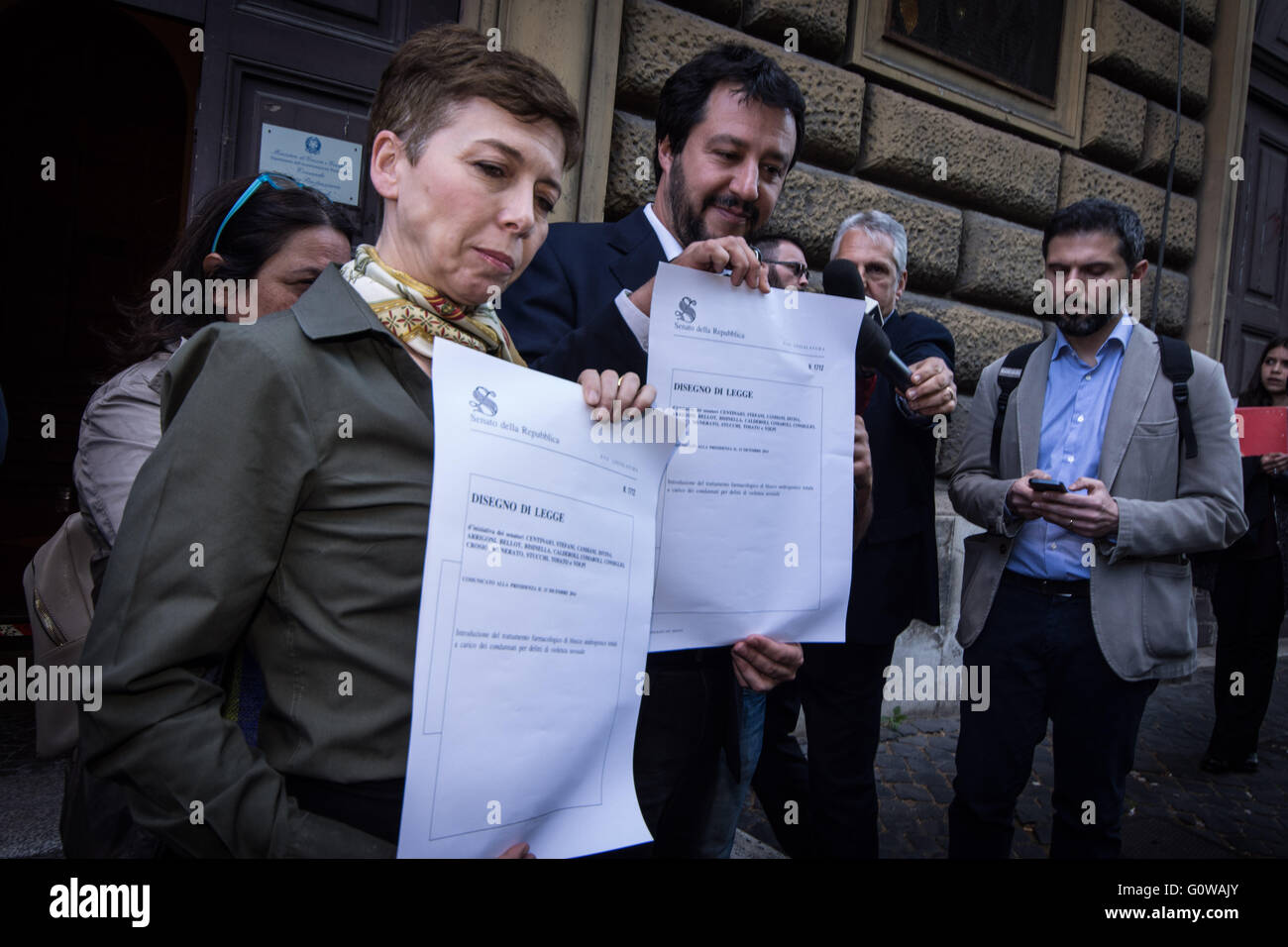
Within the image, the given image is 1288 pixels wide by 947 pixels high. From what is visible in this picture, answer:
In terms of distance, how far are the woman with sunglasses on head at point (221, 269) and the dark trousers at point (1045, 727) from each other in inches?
77.7

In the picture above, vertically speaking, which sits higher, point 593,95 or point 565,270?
point 593,95

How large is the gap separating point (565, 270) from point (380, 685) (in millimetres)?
852

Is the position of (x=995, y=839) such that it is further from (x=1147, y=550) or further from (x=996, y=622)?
(x=1147, y=550)

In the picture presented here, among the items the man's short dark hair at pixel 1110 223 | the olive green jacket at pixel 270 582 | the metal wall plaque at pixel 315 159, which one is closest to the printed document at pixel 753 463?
the olive green jacket at pixel 270 582

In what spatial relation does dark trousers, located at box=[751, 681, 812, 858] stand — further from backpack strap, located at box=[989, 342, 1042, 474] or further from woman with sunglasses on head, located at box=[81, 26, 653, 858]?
woman with sunglasses on head, located at box=[81, 26, 653, 858]

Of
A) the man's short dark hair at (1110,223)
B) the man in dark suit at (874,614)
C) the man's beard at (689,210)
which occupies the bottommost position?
the man in dark suit at (874,614)

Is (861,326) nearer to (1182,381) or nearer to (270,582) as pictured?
(270,582)

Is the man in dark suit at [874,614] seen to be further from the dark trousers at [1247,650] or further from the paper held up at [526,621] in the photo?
the dark trousers at [1247,650]

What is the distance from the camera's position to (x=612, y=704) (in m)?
0.95

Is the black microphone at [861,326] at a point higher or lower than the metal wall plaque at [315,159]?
lower

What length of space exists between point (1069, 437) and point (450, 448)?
2143mm

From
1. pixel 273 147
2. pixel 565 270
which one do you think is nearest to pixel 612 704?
pixel 565 270

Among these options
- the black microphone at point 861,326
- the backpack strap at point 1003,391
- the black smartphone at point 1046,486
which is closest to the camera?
the black microphone at point 861,326

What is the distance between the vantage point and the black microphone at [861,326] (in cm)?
129
